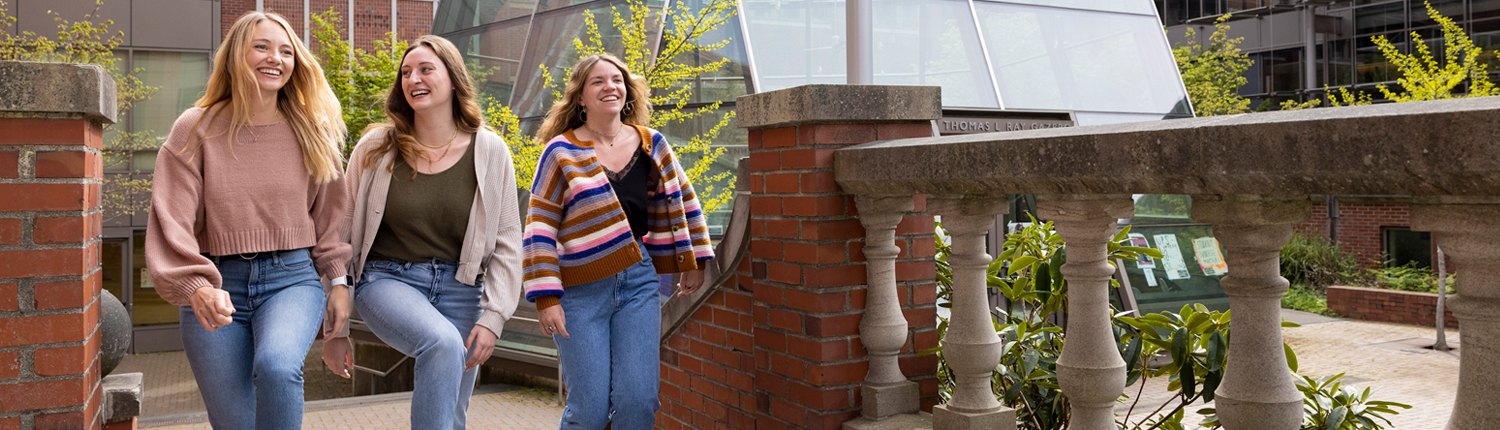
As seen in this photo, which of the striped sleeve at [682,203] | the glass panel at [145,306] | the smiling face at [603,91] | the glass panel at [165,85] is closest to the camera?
the smiling face at [603,91]

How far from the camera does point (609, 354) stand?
344cm

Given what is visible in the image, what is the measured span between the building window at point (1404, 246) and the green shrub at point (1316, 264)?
1403 millimetres

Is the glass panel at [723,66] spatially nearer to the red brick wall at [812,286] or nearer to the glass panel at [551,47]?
the glass panel at [551,47]

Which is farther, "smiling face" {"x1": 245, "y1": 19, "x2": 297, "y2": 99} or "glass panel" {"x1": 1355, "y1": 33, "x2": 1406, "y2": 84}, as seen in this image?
"glass panel" {"x1": 1355, "y1": 33, "x2": 1406, "y2": 84}

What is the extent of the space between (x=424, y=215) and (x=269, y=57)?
624mm

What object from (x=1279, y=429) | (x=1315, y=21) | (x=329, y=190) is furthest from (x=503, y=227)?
(x=1315, y=21)

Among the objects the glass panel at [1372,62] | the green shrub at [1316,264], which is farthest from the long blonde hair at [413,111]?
the glass panel at [1372,62]

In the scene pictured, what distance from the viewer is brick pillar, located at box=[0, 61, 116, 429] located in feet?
9.48

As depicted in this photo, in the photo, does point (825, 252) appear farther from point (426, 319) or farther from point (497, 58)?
point (497, 58)

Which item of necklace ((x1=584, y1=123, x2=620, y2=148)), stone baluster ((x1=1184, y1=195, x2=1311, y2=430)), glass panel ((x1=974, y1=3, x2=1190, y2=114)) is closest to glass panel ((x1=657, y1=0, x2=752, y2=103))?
glass panel ((x1=974, y1=3, x2=1190, y2=114))

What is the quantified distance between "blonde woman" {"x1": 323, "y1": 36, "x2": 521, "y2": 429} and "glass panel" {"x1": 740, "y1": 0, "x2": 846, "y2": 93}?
33.0ft

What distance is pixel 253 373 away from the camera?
286 centimetres

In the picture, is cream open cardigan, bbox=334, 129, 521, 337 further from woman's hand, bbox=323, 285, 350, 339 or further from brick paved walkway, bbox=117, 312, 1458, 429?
brick paved walkway, bbox=117, 312, 1458, 429

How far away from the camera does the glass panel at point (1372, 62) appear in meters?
25.7
